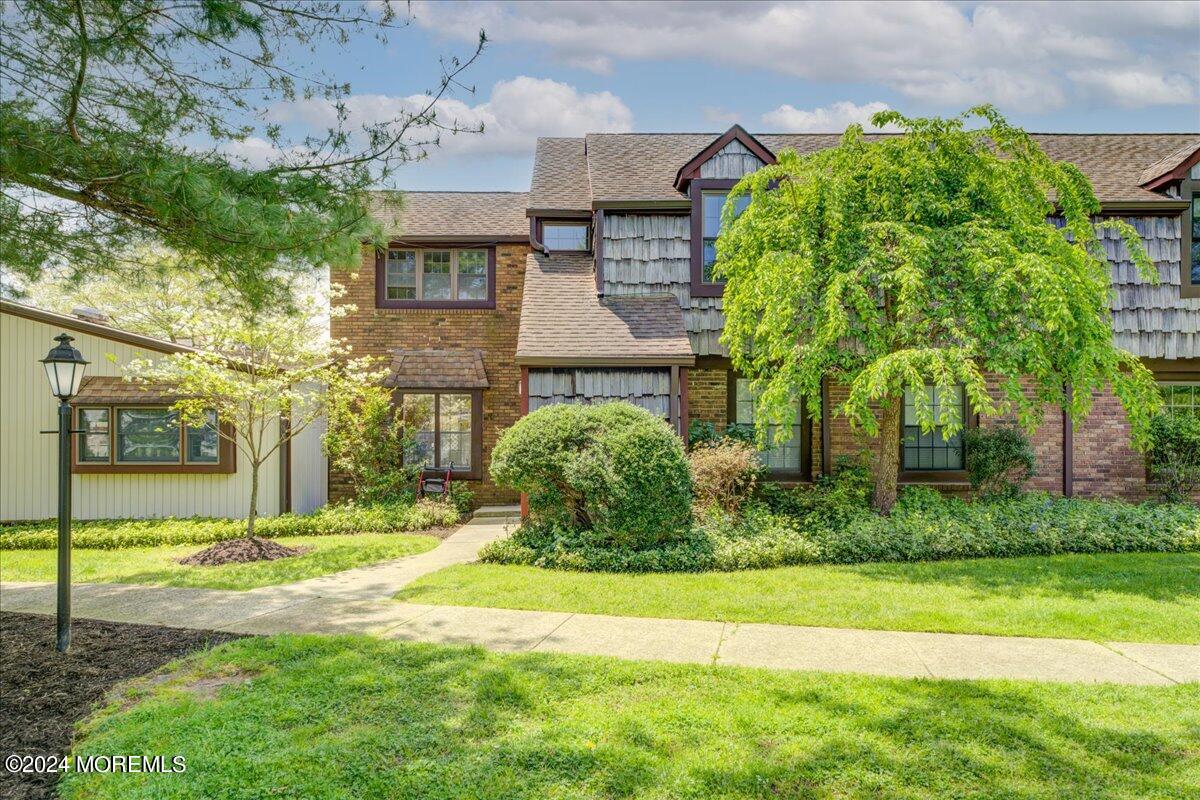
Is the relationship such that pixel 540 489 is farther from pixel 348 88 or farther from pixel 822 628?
pixel 348 88

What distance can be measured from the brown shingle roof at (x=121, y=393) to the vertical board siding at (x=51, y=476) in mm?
253

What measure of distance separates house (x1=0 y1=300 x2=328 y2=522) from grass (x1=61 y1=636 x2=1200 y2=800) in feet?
26.8

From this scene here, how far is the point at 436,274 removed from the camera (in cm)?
1433

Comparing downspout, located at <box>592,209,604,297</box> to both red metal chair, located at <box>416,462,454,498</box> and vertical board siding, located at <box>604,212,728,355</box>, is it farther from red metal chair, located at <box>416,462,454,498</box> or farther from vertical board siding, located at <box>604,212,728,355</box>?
red metal chair, located at <box>416,462,454,498</box>

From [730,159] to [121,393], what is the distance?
11.1 metres

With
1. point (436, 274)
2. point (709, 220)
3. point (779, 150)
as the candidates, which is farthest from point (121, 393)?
point (779, 150)

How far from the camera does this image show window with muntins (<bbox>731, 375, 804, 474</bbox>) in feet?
40.8

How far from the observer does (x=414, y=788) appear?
329 cm

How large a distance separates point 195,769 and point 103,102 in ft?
14.4

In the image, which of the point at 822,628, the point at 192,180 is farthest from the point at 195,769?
the point at 822,628

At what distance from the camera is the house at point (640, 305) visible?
11156 mm

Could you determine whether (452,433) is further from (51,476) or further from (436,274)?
(51,476)

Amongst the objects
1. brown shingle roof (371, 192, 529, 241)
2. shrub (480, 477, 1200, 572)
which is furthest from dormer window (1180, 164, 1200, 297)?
brown shingle roof (371, 192, 529, 241)

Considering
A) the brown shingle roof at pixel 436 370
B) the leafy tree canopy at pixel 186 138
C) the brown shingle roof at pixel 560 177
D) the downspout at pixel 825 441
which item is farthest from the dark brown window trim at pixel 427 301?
the leafy tree canopy at pixel 186 138
